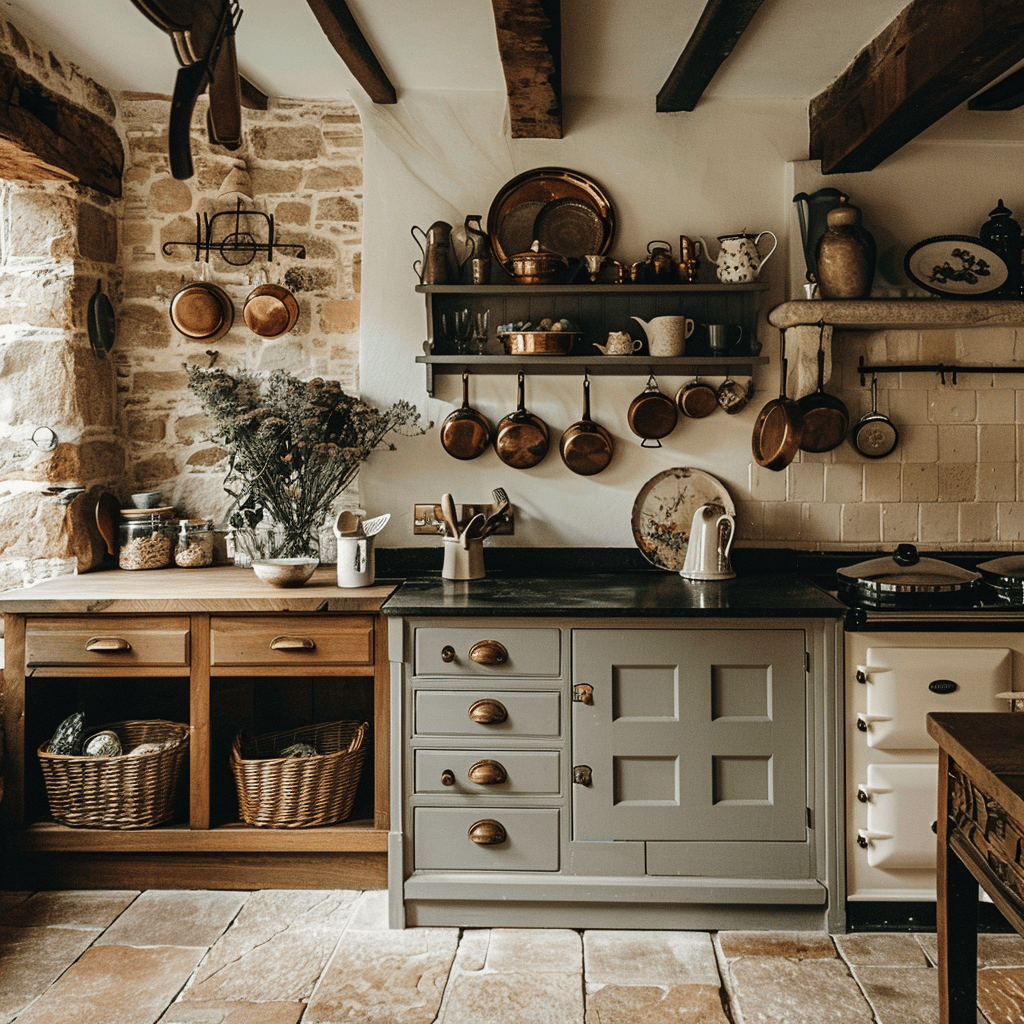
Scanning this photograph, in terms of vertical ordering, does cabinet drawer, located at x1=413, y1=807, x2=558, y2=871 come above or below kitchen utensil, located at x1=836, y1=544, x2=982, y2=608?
below

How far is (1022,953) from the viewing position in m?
2.46

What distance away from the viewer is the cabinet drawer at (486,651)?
8.54 feet

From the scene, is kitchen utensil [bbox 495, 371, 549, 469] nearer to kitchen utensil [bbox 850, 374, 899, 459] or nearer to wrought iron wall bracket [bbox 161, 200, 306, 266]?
wrought iron wall bracket [bbox 161, 200, 306, 266]

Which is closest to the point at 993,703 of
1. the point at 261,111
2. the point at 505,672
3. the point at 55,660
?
the point at 505,672

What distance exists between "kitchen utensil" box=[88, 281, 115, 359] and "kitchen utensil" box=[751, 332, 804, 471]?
7.99ft

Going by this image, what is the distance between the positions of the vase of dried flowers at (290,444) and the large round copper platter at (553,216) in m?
→ 0.74

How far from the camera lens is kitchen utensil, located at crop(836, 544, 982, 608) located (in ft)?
8.63

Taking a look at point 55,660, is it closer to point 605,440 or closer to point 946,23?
point 605,440

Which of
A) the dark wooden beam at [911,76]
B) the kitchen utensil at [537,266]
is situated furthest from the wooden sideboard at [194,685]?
the dark wooden beam at [911,76]

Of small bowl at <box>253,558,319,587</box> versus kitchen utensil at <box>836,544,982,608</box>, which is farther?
small bowl at <box>253,558,319,587</box>

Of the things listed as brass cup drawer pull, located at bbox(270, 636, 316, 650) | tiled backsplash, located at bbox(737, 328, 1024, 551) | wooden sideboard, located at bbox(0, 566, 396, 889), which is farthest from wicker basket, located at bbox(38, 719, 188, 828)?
tiled backsplash, located at bbox(737, 328, 1024, 551)

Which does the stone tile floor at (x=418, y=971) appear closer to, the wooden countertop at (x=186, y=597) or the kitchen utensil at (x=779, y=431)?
the wooden countertop at (x=186, y=597)

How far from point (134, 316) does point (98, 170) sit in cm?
53

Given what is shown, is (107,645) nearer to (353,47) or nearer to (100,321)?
(100,321)
